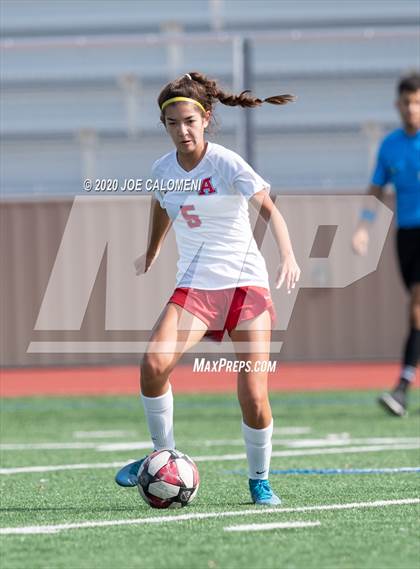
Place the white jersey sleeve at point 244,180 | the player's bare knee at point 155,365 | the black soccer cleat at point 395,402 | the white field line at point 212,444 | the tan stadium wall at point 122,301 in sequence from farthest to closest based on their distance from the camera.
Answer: the tan stadium wall at point 122,301, the black soccer cleat at point 395,402, the white field line at point 212,444, the white jersey sleeve at point 244,180, the player's bare knee at point 155,365

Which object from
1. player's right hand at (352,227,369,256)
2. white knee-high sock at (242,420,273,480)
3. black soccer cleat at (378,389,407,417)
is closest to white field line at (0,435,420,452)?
black soccer cleat at (378,389,407,417)

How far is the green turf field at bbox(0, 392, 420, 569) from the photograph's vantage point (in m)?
4.02

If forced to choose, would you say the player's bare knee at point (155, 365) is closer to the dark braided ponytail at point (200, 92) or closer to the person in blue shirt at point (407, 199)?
the dark braided ponytail at point (200, 92)

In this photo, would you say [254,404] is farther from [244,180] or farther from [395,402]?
[395,402]

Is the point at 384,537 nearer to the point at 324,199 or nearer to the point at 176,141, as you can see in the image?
the point at 176,141

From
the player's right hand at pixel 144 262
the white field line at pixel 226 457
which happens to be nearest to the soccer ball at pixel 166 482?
the player's right hand at pixel 144 262

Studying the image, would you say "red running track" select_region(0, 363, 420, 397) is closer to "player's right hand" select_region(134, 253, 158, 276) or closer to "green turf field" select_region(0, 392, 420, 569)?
"green turf field" select_region(0, 392, 420, 569)

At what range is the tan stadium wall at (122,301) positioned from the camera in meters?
14.8

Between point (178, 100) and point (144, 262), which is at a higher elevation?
point (178, 100)

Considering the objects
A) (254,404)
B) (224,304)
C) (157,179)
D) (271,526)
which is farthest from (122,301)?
(271,526)

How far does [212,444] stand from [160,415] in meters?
2.81

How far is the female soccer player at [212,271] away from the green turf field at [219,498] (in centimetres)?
38

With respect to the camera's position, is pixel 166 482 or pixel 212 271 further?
pixel 212 271

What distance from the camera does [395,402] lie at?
9.30 metres
